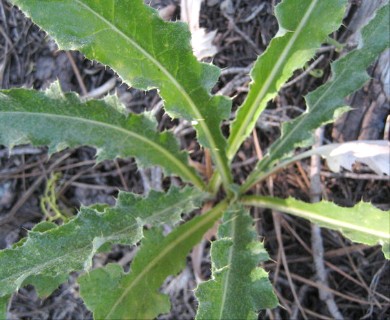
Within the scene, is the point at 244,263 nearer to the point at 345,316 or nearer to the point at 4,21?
the point at 345,316

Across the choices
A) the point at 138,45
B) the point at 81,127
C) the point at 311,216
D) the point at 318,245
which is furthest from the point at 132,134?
the point at 318,245

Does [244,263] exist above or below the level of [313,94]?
below

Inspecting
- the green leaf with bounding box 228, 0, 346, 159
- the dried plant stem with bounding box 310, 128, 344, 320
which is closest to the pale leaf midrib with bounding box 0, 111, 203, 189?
the green leaf with bounding box 228, 0, 346, 159

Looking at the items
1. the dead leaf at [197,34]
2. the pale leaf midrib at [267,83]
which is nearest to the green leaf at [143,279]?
the pale leaf midrib at [267,83]

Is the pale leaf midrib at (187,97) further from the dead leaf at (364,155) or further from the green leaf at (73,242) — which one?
the dead leaf at (364,155)

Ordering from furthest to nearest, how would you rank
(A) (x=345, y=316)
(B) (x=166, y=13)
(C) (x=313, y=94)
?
(B) (x=166, y=13) < (A) (x=345, y=316) < (C) (x=313, y=94)

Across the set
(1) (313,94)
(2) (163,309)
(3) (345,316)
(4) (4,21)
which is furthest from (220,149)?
(4) (4,21)
